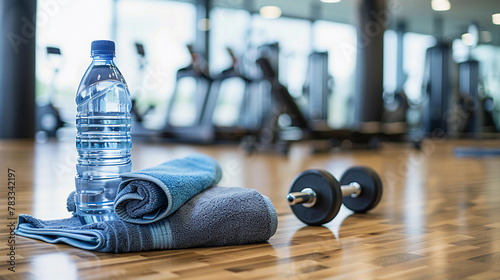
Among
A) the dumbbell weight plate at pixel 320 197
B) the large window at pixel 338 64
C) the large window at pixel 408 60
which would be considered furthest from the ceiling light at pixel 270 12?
the dumbbell weight plate at pixel 320 197

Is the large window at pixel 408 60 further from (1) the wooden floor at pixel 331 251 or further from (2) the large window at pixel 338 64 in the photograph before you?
(1) the wooden floor at pixel 331 251

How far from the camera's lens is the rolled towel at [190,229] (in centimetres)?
108

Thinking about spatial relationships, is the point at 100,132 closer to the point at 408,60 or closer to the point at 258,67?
the point at 258,67

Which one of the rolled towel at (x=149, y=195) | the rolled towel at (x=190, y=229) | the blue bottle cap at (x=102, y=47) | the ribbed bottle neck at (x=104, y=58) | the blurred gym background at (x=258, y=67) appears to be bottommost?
the rolled towel at (x=190, y=229)

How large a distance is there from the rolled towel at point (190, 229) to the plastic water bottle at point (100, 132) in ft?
0.27

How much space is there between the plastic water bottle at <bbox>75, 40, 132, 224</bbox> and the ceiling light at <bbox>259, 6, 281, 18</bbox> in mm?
8707

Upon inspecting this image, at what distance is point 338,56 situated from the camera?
10430 millimetres

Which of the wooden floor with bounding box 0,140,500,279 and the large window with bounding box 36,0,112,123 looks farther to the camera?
the large window with bounding box 36,0,112,123

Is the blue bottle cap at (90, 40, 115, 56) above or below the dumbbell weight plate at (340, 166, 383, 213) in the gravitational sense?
above

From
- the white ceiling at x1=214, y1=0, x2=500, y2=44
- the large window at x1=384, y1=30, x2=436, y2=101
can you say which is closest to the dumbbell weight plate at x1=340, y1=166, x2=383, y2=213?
the white ceiling at x1=214, y1=0, x2=500, y2=44

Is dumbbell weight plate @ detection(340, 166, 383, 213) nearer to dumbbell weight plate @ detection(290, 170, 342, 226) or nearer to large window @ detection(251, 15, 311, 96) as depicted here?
dumbbell weight plate @ detection(290, 170, 342, 226)

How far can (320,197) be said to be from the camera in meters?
1.39

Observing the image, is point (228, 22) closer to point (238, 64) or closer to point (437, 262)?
point (238, 64)

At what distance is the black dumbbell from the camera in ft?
4.42
